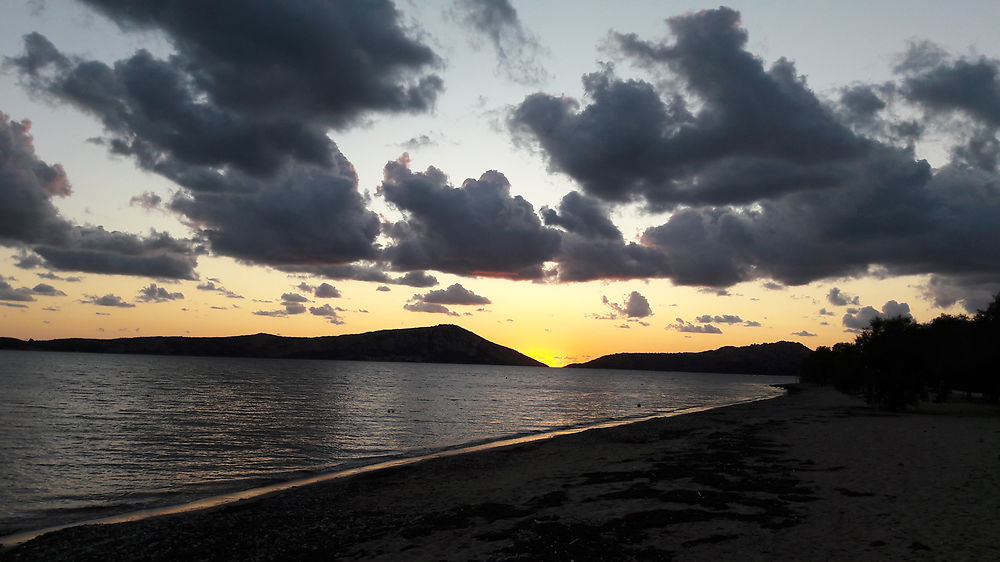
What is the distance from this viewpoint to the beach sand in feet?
46.4

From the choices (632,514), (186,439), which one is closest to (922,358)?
(632,514)

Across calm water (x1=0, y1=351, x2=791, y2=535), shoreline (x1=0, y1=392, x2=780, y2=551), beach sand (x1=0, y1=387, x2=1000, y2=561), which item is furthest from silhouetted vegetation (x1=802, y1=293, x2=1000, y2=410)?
shoreline (x1=0, y1=392, x2=780, y2=551)

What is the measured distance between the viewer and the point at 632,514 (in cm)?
Result: 1769

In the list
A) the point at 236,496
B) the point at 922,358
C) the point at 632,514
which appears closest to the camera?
the point at 632,514

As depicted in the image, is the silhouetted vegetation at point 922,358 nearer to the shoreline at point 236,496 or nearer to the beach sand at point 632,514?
the beach sand at point 632,514

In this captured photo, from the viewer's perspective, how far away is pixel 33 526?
69.7 ft

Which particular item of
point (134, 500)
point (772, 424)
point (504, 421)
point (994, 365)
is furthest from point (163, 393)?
point (994, 365)

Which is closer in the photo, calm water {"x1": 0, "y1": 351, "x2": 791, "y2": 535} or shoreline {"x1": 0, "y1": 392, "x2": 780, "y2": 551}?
shoreline {"x1": 0, "y1": 392, "x2": 780, "y2": 551}

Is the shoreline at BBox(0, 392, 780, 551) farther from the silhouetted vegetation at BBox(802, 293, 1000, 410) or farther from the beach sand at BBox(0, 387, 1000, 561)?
the silhouetted vegetation at BBox(802, 293, 1000, 410)

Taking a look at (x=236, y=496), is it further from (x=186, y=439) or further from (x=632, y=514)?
(x=186, y=439)

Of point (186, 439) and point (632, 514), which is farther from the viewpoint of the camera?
point (186, 439)

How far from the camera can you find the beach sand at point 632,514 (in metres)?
14.2

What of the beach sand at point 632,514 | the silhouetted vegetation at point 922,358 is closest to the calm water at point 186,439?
the beach sand at point 632,514

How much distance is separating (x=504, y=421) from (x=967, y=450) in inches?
1779
